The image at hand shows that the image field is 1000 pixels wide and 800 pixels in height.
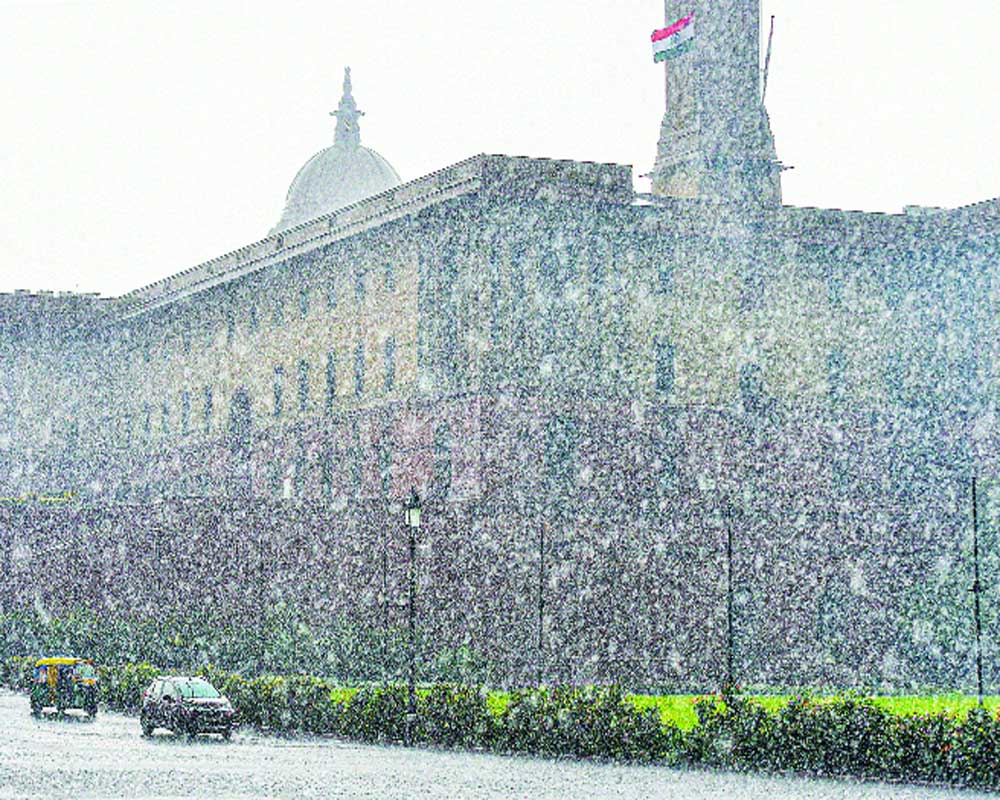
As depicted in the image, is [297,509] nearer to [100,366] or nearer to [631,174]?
A: [631,174]

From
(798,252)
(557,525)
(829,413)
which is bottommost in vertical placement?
(557,525)

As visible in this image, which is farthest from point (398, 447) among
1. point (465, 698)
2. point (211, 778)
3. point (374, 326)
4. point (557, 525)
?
point (211, 778)

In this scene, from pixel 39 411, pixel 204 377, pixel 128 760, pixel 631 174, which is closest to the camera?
pixel 128 760

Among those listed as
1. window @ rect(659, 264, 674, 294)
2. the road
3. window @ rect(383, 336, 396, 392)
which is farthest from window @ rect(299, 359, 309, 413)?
the road

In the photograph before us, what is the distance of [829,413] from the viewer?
61188 mm

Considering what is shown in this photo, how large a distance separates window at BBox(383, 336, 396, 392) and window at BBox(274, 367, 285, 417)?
9274 millimetres

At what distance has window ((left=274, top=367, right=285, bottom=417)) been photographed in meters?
68.6

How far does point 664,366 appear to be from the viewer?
5906 cm

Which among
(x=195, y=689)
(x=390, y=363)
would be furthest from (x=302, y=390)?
(x=195, y=689)

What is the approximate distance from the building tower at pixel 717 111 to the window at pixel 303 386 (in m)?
15.4

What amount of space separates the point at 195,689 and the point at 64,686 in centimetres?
858

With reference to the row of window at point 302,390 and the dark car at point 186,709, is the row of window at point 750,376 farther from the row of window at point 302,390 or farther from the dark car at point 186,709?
the dark car at point 186,709

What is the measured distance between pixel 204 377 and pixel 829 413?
28130mm

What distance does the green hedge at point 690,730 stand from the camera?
25219 mm
